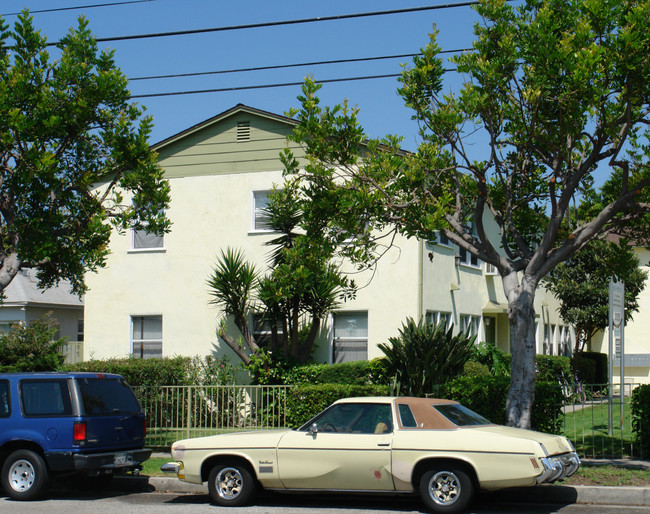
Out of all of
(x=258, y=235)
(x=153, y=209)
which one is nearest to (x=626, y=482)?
(x=153, y=209)

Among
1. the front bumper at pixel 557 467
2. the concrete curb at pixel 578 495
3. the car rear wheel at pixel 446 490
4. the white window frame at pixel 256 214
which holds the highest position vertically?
the white window frame at pixel 256 214

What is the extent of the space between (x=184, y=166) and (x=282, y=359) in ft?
21.1

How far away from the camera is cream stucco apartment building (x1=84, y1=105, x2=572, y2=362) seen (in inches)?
835

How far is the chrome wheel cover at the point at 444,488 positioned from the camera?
30.7ft

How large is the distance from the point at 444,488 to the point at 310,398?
5.32 metres

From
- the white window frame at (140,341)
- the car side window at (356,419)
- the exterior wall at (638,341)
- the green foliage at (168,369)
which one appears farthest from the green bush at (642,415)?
the exterior wall at (638,341)

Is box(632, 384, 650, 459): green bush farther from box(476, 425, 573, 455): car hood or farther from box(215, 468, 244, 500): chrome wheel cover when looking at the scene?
box(215, 468, 244, 500): chrome wheel cover

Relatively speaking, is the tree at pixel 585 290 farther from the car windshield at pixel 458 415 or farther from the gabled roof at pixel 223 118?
the car windshield at pixel 458 415

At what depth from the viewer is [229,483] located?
34.4 ft

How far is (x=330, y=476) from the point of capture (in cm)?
986

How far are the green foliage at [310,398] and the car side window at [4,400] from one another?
4928 mm

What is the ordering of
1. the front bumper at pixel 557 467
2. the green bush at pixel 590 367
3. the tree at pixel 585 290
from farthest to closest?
1. the green bush at pixel 590 367
2. the tree at pixel 585 290
3. the front bumper at pixel 557 467

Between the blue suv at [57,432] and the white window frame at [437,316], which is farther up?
the white window frame at [437,316]

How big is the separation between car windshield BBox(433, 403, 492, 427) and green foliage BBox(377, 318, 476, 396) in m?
4.42
